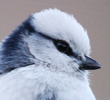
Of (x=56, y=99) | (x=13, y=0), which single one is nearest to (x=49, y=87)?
(x=56, y=99)

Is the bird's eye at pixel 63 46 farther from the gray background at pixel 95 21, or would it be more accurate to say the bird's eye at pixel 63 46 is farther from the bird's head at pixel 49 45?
the gray background at pixel 95 21

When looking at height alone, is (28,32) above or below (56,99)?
above

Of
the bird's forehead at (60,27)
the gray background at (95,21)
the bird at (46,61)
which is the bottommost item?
the bird at (46,61)

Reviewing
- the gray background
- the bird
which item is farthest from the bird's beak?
the gray background

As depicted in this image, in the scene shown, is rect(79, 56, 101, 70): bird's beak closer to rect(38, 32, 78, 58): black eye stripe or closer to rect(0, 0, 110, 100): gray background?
rect(38, 32, 78, 58): black eye stripe

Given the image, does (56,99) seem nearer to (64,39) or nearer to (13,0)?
(64,39)

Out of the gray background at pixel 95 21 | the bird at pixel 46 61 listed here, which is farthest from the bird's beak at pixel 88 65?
the gray background at pixel 95 21

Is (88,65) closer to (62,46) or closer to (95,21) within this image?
(62,46)

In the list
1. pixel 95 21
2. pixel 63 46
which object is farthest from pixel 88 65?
pixel 95 21
